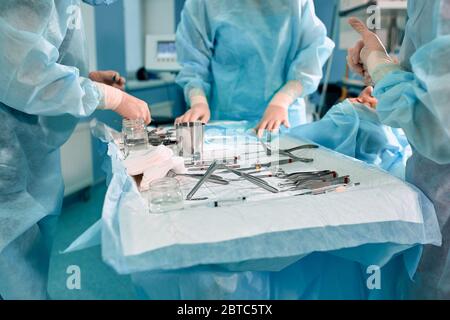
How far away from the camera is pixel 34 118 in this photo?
39.5 inches

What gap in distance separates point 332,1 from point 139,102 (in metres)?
2.34

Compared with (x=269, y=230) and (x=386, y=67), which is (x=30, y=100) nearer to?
(x=269, y=230)

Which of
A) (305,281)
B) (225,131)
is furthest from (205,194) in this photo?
(225,131)

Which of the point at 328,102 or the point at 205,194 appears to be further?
the point at 328,102

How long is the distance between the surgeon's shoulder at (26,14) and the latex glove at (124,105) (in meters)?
0.25

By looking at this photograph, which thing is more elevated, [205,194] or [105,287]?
[205,194]

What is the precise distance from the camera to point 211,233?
24.2 inches

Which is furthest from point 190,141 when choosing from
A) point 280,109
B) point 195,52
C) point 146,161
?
point 195,52

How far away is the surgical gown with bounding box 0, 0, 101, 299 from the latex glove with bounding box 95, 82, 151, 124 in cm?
9

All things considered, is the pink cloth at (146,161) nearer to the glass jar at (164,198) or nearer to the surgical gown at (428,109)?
the glass jar at (164,198)

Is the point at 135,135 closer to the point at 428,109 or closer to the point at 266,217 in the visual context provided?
the point at 266,217

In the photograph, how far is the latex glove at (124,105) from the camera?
1062 mm

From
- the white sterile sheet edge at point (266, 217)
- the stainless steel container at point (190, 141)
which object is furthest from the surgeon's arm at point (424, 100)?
the stainless steel container at point (190, 141)

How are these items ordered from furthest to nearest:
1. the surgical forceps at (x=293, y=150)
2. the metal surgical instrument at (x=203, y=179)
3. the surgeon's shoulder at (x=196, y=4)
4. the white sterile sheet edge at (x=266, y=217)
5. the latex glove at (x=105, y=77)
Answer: the surgeon's shoulder at (x=196, y=4)
the latex glove at (x=105, y=77)
the surgical forceps at (x=293, y=150)
the metal surgical instrument at (x=203, y=179)
the white sterile sheet edge at (x=266, y=217)
